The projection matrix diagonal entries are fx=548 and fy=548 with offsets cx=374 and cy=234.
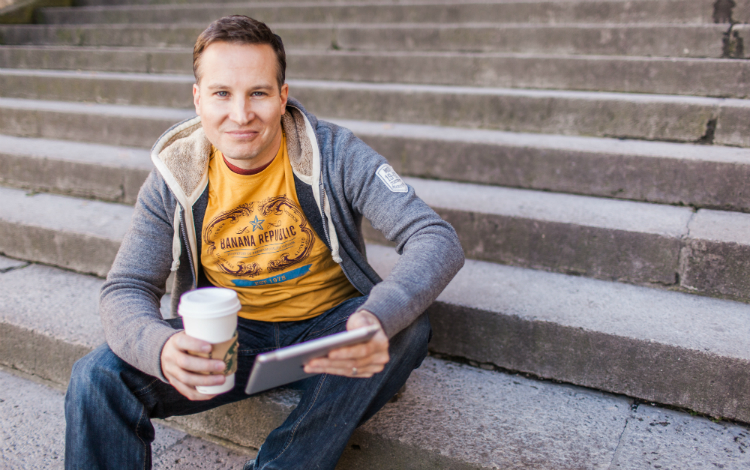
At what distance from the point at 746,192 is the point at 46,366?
3.03 m

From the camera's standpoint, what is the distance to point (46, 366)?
224cm

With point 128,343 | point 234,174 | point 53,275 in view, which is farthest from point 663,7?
point 53,275

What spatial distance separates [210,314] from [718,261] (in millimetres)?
1888

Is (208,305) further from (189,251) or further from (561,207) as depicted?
(561,207)

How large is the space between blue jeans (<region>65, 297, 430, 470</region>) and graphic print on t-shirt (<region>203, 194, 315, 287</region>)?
1.30 feet

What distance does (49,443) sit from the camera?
6.24ft

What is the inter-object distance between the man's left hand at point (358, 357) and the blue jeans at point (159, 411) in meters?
0.18

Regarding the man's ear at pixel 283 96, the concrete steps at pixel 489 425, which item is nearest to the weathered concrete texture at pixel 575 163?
the concrete steps at pixel 489 425

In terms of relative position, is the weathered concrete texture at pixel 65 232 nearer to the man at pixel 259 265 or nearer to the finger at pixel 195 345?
the man at pixel 259 265

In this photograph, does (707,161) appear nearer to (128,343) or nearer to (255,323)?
(255,323)

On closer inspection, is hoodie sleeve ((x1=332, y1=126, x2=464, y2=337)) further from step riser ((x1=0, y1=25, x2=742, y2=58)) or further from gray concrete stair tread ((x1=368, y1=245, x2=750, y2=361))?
step riser ((x1=0, y1=25, x2=742, y2=58))

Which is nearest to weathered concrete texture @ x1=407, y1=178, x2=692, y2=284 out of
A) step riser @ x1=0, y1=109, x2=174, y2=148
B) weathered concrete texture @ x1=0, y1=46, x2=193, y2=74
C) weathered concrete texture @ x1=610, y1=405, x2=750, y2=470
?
weathered concrete texture @ x1=610, y1=405, x2=750, y2=470

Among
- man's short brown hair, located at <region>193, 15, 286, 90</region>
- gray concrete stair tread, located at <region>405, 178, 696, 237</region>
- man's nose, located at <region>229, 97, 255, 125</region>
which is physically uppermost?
man's short brown hair, located at <region>193, 15, 286, 90</region>

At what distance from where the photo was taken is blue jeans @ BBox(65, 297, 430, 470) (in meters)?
1.43
